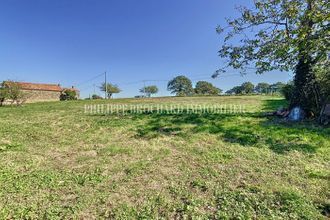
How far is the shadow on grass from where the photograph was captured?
505cm

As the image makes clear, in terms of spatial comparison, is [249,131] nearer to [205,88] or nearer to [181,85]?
[205,88]

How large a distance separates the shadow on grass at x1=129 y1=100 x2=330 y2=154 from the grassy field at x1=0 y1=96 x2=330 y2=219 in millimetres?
28

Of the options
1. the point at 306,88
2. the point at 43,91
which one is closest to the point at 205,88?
the point at 43,91

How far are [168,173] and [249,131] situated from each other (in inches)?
131

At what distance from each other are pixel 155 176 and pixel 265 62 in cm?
637

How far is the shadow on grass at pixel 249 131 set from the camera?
5050 mm

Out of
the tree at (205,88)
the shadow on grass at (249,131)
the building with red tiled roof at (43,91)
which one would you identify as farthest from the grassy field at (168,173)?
the tree at (205,88)

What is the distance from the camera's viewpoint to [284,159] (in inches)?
165

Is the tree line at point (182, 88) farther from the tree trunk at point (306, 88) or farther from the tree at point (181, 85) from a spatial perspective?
the tree trunk at point (306, 88)

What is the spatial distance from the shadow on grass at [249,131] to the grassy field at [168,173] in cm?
3

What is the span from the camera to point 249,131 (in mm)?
5984

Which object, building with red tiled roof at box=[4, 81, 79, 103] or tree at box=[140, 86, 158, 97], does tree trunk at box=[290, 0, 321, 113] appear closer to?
building with red tiled roof at box=[4, 81, 79, 103]

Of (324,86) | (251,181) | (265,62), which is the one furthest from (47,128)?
(324,86)

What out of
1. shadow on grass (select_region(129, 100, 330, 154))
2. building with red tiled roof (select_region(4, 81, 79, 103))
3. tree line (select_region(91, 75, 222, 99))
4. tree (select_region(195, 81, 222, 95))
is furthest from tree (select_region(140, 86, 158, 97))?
shadow on grass (select_region(129, 100, 330, 154))
